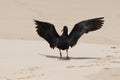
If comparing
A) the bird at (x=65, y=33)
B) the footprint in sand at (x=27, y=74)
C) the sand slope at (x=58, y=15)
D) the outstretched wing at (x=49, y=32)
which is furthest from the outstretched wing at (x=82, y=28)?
the sand slope at (x=58, y=15)

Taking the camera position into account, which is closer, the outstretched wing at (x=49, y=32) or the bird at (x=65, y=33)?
the bird at (x=65, y=33)

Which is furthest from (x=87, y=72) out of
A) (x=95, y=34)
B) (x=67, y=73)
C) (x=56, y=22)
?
(x=56, y=22)

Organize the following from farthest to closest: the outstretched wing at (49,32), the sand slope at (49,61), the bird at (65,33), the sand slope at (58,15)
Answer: the sand slope at (58,15) → the outstretched wing at (49,32) → the bird at (65,33) → the sand slope at (49,61)

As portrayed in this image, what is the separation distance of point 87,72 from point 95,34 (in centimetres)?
872

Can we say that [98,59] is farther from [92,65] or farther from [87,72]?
[87,72]

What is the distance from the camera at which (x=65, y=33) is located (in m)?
11.2

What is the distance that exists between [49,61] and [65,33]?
0.88 m

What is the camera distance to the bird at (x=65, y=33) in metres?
11.1

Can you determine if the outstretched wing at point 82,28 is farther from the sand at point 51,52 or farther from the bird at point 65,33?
the sand at point 51,52

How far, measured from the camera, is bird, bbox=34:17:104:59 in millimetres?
11082

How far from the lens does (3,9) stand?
21672 mm

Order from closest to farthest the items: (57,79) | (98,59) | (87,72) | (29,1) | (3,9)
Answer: (57,79) → (87,72) → (98,59) → (3,9) → (29,1)

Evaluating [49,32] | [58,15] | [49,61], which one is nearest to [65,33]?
[49,32]

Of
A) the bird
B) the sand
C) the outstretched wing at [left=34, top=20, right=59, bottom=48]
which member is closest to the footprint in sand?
the sand
